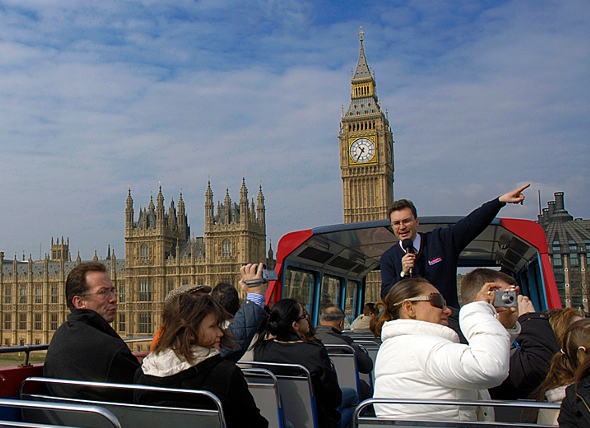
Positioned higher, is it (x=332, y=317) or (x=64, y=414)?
(x=332, y=317)

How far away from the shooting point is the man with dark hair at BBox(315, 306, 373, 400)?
413cm

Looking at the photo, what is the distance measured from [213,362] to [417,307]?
0.90 meters

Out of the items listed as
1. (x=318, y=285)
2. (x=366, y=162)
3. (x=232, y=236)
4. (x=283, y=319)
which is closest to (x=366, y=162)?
(x=366, y=162)

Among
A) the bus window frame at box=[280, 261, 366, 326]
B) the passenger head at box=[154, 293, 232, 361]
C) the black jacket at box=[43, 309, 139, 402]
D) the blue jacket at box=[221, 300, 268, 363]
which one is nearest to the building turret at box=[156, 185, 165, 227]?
the bus window frame at box=[280, 261, 366, 326]

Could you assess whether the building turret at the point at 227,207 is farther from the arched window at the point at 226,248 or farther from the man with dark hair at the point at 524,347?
the man with dark hair at the point at 524,347

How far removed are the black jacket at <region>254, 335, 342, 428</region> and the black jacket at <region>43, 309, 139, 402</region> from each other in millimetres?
950

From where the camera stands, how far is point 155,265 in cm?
4703

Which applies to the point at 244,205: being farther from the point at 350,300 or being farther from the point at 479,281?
the point at 479,281

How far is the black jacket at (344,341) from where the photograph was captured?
4129mm

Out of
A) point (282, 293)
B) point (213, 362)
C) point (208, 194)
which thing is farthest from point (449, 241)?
point (208, 194)

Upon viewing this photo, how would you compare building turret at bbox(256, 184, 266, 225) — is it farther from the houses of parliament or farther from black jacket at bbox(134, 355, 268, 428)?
black jacket at bbox(134, 355, 268, 428)

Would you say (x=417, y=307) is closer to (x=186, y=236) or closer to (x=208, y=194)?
(x=208, y=194)

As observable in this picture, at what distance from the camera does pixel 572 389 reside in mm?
1895

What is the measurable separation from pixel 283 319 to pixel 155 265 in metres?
45.4
